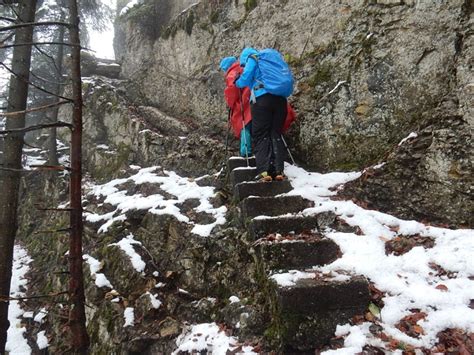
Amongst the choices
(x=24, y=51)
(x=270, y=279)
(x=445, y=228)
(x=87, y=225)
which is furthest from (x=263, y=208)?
(x=24, y=51)

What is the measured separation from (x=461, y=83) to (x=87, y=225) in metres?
7.78

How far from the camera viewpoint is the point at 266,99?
579 centimetres

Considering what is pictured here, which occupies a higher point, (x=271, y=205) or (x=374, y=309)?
(x=271, y=205)

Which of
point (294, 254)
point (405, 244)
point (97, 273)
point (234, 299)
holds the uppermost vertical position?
point (405, 244)

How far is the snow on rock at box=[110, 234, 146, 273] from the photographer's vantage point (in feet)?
19.6

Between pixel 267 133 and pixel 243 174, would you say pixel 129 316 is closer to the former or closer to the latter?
pixel 243 174

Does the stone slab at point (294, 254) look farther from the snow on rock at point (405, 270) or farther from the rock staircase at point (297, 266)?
the snow on rock at point (405, 270)

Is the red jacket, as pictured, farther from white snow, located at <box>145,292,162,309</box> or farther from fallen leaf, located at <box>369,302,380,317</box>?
fallen leaf, located at <box>369,302,380,317</box>

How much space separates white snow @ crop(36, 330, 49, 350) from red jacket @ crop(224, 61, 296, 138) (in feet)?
17.7

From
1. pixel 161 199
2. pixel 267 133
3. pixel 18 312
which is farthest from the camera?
pixel 18 312

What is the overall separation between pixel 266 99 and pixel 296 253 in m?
2.80

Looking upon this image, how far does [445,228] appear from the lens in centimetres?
444

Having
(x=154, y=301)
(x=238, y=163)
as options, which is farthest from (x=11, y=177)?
(x=238, y=163)

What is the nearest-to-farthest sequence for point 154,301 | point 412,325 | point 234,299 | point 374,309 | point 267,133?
point 412,325, point 374,309, point 234,299, point 154,301, point 267,133
